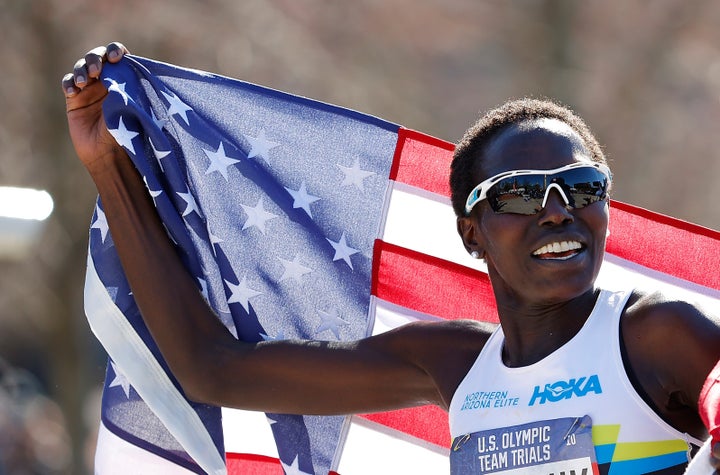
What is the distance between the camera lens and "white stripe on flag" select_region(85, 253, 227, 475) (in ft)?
13.3

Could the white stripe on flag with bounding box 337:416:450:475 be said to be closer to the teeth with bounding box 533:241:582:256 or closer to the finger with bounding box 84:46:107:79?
the teeth with bounding box 533:241:582:256

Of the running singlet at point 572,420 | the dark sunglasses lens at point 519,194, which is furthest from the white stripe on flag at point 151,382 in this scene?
the dark sunglasses lens at point 519,194

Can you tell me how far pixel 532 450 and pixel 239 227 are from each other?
1567 mm

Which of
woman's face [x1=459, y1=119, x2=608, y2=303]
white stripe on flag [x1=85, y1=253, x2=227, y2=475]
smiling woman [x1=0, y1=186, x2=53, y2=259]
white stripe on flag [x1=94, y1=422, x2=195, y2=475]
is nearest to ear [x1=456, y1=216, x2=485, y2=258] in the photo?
woman's face [x1=459, y1=119, x2=608, y2=303]

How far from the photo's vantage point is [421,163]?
14.6ft

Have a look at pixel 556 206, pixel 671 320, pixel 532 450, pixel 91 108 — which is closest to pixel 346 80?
pixel 91 108

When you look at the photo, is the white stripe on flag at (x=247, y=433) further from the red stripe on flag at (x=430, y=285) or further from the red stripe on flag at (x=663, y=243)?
the red stripe on flag at (x=663, y=243)

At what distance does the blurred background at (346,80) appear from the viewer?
28.4 ft

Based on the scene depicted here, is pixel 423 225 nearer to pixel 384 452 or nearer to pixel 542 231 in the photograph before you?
pixel 384 452

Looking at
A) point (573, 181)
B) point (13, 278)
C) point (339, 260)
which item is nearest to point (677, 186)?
point (13, 278)

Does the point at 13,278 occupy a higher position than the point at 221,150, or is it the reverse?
the point at 13,278

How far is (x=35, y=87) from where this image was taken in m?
8.66

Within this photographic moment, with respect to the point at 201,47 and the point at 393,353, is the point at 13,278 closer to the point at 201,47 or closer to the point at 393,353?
the point at 201,47

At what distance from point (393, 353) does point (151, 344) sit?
2.89 feet
